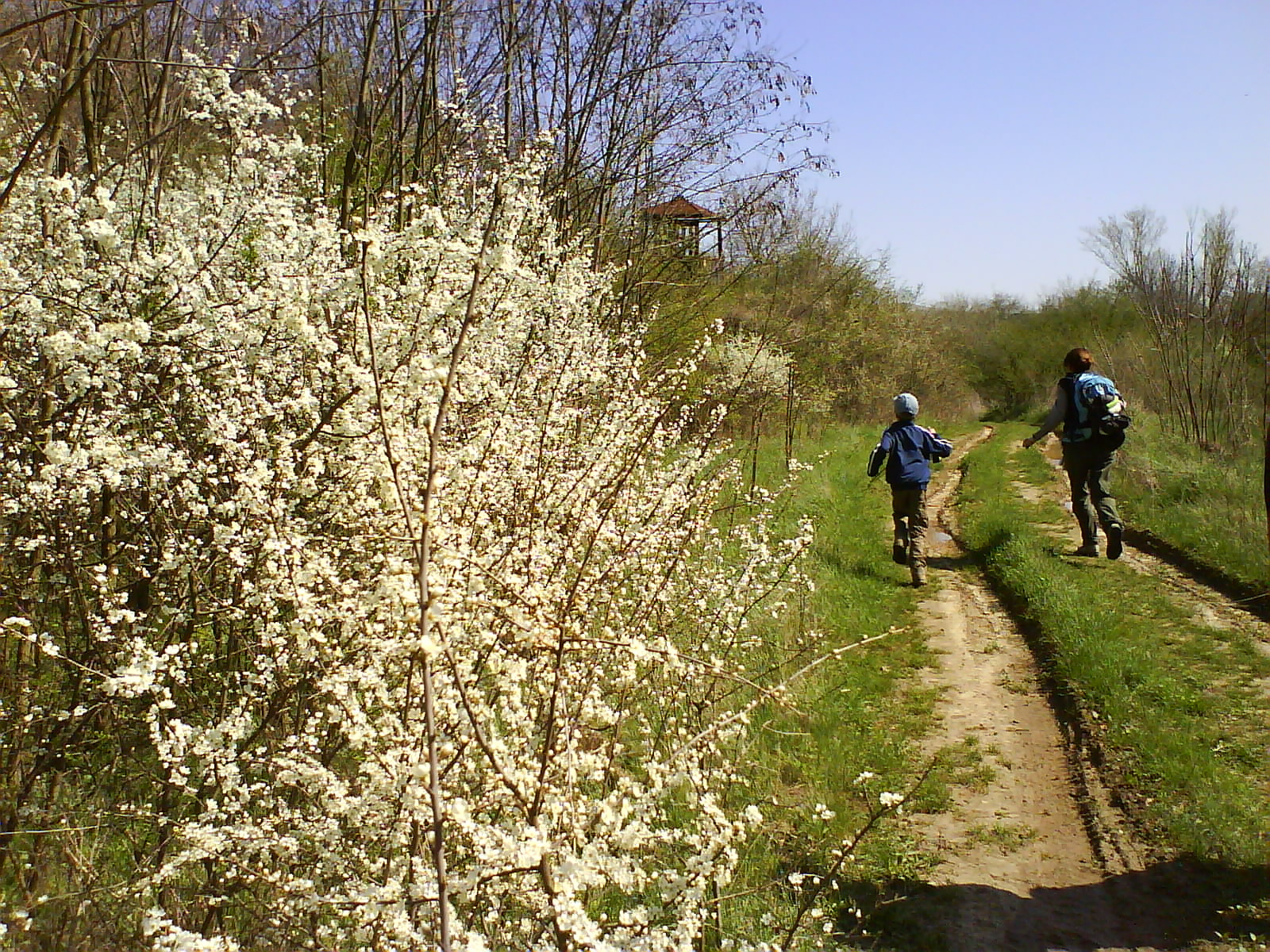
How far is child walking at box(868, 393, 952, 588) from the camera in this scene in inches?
354

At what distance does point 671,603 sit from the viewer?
4.89 metres

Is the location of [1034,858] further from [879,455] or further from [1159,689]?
[879,455]

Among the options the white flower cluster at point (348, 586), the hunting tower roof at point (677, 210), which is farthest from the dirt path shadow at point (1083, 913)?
Result: the hunting tower roof at point (677, 210)

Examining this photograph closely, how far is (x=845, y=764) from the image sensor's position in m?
5.07

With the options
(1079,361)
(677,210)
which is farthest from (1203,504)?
(677,210)

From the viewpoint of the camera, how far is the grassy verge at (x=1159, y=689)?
172 inches

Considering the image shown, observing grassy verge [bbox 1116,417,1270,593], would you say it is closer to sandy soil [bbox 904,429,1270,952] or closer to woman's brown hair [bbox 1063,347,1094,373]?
Answer: woman's brown hair [bbox 1063,347,1094,373]

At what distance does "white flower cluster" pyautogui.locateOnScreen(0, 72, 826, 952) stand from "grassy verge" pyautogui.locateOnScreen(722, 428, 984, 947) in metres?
0.34

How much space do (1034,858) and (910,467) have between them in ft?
17.1

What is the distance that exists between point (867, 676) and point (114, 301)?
519cm

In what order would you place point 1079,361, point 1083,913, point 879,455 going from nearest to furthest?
point 1083,913 < point 1079,361 < point 879,455

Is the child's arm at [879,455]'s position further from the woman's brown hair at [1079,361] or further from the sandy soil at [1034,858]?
the sandy soil at [1034,858]

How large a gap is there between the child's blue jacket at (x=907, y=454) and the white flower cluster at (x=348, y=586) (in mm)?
4285

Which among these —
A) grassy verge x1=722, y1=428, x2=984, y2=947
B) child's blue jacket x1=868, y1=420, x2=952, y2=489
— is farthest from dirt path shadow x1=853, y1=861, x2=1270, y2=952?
child's blue jacket x1=868, y1=420, x2=952, y2=489
